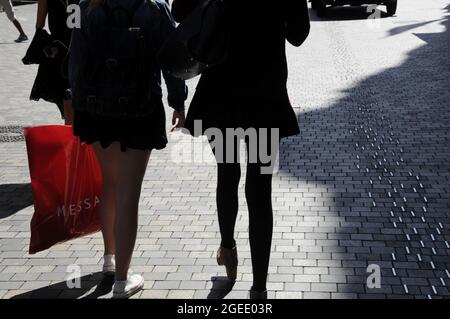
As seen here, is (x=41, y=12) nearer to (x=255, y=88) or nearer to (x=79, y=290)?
(x=79, y=290)

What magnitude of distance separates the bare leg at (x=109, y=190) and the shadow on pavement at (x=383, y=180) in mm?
1270

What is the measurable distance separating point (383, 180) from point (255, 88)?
282 centimetres

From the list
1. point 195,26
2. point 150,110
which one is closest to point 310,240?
point 150,110

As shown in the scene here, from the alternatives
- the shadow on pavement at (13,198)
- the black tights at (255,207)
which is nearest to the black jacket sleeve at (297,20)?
the black tights at (255,207)

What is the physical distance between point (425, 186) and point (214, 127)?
279cm

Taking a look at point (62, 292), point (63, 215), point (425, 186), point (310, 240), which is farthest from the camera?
point (425, 186)

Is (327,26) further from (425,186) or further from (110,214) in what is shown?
(110,214)

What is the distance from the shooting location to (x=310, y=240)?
461 cm

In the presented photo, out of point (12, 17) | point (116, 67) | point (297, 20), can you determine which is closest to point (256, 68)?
point (297, 20)

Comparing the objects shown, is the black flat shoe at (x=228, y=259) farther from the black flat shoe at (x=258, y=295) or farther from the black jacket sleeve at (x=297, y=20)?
the black jacket sleeve at (x=297, y=20)

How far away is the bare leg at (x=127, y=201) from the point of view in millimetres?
3576

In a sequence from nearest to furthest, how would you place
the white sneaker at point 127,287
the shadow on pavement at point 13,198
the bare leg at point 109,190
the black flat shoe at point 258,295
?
1. the black flat shoe at point 258,295
2. the bare leg at point 109,190
3. the white sneaker at point 127,287
4. the shadow on pavement at point 13,198

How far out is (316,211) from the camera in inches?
203
